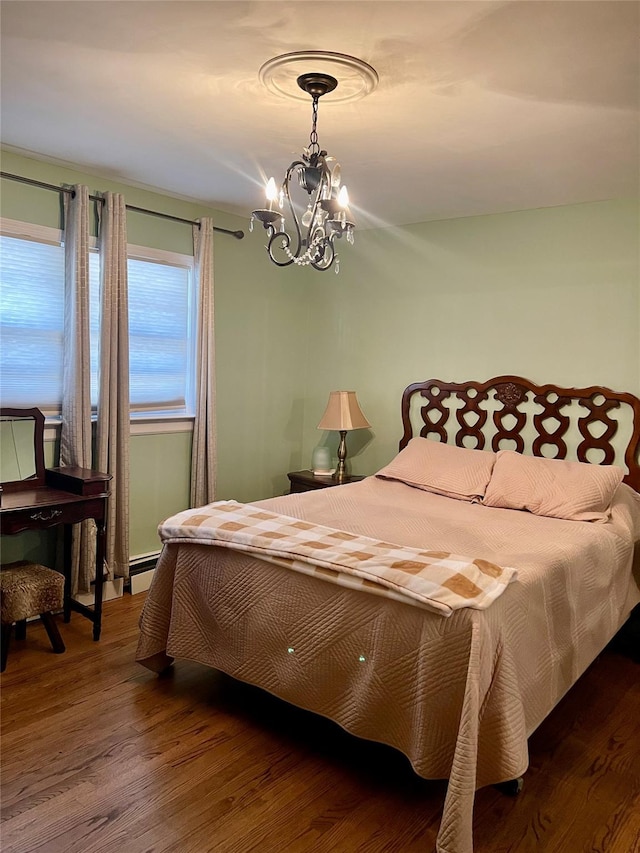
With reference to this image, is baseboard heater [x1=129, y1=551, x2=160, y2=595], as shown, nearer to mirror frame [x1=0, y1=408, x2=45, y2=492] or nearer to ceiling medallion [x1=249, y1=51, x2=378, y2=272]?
mirror frame [x1=0, y1=408, x2=45, y2=492]

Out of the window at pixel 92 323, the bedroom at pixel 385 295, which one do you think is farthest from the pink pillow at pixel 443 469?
the window at pixel 92 323

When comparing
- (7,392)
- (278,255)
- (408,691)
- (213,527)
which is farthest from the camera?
(278,255)

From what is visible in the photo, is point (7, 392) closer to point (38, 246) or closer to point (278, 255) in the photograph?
point (38, 246)

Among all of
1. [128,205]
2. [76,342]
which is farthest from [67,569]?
[128,205]

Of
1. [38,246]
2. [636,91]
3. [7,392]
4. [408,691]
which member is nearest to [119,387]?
[7,392]

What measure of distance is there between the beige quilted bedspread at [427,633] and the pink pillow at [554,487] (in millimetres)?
87

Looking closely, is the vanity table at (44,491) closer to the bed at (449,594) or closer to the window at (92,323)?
the window at (92,323)

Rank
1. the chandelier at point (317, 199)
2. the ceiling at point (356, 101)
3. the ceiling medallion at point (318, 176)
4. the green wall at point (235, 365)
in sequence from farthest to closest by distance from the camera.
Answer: the green wall at point (235, 365), the chandelier at point (317, 199), the ceiling medallion at point (318, 176), the ceiling at point (356, 101)

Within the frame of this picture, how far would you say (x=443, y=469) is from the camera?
12.3 ft

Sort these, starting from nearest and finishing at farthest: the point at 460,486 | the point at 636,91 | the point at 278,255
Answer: the point at 636,91 < the point at 460,486 < the point at 278,255

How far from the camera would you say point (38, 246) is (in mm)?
3318

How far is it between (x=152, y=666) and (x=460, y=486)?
186cm

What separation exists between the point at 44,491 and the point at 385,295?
8.49ft

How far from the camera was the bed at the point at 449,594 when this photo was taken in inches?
76.2
